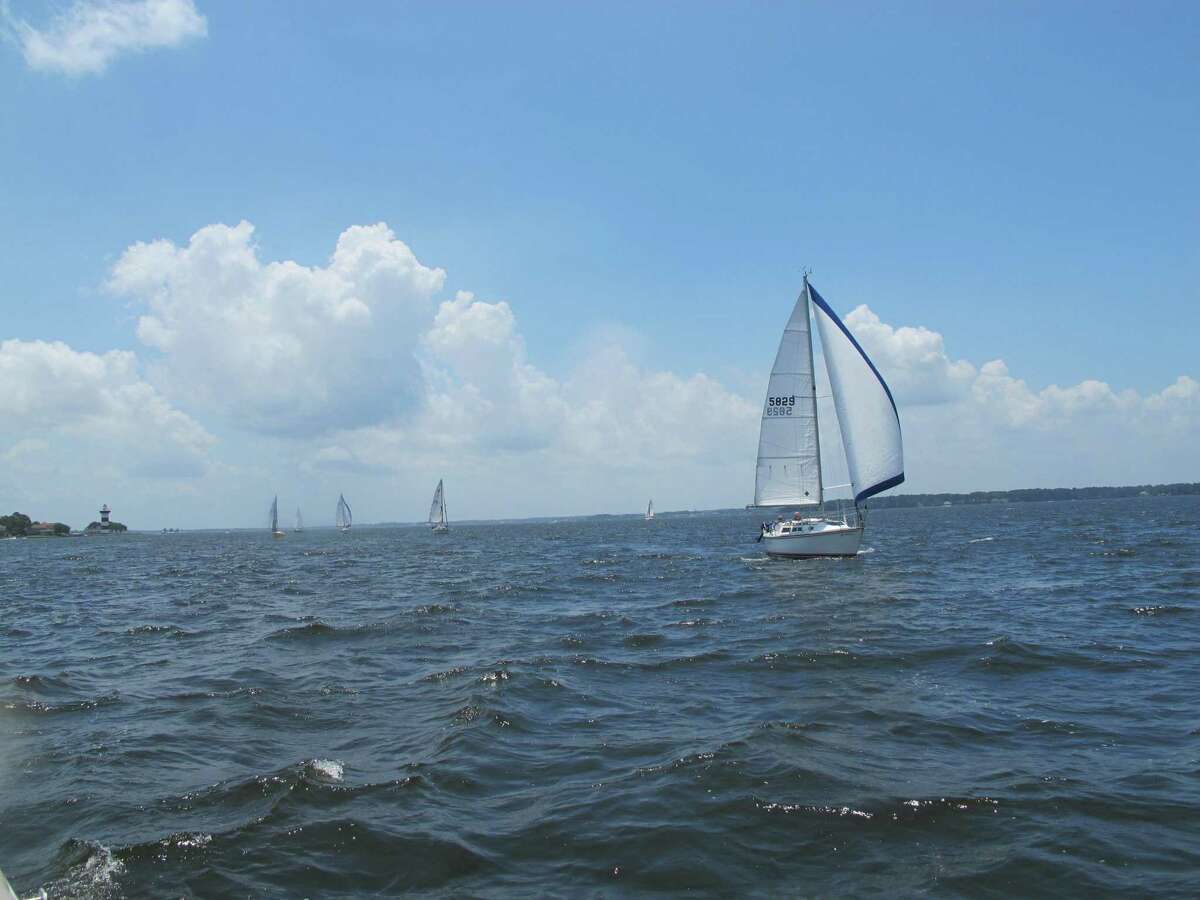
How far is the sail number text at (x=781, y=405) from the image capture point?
139 ft

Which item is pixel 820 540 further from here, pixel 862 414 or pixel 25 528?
pixel 25 528

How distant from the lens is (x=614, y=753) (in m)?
→ 10.4

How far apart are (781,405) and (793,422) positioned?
1.19 metres

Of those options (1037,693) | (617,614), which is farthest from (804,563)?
(1037,693)

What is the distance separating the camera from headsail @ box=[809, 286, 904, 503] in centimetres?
4019

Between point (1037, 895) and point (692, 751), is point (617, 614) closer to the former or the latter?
point (692, 751)

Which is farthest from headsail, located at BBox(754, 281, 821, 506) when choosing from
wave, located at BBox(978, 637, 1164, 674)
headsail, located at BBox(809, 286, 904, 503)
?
wave, located at BBox(978, 637, 1164, 674)

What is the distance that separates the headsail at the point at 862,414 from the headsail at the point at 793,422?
51.2 inches

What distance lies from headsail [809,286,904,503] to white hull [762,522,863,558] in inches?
80.2

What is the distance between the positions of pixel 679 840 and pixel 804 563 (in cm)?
3467

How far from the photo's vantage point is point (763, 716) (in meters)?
12.1

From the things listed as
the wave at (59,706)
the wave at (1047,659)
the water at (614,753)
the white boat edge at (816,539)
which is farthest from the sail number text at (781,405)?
the wave at (59,706)

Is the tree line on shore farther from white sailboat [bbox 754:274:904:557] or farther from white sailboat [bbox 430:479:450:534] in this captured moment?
white sailboat [bbox 754:274:904:557]

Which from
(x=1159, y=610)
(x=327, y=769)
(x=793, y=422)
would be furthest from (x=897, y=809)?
(x=793, y=422)
